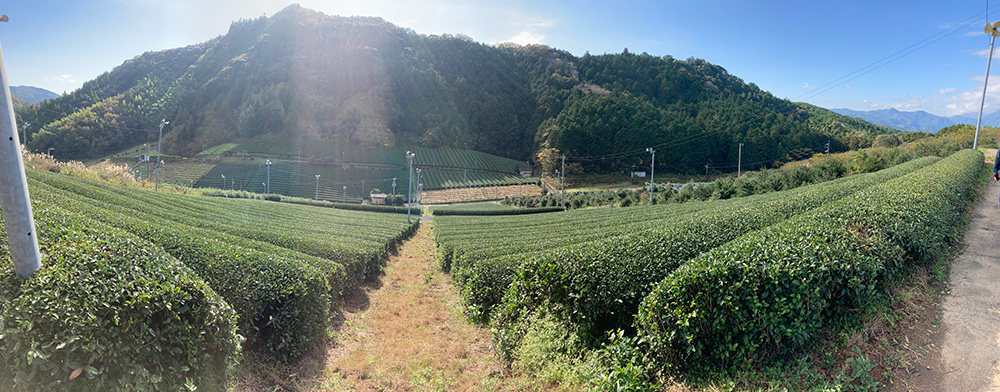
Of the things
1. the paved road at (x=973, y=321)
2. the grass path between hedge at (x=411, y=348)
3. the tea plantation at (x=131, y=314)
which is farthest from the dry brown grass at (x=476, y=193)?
the paved road at (x=973, y=321)

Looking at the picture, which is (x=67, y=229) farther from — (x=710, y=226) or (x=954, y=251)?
(x=954, y=251)

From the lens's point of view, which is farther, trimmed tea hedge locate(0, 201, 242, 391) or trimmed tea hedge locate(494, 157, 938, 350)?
trimmed tea hedge locate(494, 157, 938, 350)

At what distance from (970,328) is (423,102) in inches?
6021

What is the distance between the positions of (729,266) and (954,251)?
212 inches

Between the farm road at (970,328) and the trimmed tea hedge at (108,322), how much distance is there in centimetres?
727

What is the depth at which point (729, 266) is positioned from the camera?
445 cm

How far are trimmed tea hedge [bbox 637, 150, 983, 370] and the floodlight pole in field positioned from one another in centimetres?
627

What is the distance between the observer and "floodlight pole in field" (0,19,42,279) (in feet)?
11.6

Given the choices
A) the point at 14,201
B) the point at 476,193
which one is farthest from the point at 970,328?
the point at 476,193

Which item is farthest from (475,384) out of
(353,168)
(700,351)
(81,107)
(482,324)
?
(81,107)

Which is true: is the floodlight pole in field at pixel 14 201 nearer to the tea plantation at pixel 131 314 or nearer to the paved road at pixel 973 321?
the tea plantation at pixel 131 314

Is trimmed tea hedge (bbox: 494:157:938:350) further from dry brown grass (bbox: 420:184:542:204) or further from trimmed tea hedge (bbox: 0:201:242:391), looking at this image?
dry brown grass (bbox: 420:184:542:204)

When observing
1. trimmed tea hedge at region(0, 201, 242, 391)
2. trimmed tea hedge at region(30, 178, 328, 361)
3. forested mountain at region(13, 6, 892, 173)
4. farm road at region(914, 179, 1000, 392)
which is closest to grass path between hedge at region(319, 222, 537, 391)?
trimmed tea hedge at region(30, 178, 328, 361)

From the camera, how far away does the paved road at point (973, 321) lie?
3822mm
